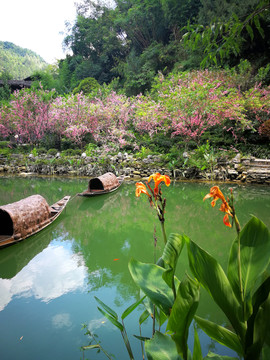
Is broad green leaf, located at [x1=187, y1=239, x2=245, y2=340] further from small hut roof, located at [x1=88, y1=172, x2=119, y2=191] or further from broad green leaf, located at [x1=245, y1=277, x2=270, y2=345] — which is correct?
small hut roof, located at [x1=88, y1=172, x2=119, y2=191]

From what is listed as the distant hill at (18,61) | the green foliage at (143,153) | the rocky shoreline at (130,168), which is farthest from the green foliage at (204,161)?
the distant hill at (18,61)

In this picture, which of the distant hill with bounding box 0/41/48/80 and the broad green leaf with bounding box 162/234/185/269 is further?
the distant hill with bounding box 0/41/48/80

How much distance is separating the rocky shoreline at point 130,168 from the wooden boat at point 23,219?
5397 millimetres

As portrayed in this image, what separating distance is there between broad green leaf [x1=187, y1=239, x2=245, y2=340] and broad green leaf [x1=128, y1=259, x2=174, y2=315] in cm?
19

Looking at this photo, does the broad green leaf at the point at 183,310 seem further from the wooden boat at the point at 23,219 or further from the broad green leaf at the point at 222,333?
the wooden boat at the point at 23,219

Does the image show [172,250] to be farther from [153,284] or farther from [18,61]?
[18,61]

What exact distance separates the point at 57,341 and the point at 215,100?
8.77 metres

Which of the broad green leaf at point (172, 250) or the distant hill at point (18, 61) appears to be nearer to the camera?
the broad green leaf at point (172, 250)

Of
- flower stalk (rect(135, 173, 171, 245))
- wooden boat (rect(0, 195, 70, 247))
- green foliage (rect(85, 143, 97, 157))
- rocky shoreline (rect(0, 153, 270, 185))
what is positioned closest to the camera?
flower stalk (rect(135, 173, 171, 245))

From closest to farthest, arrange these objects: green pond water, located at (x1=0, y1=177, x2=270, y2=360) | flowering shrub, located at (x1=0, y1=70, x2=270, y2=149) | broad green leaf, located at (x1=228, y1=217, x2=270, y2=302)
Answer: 1. broad green leaf, located at (x1=228, y1=217, x2=270, y2=302)
2. green pond water, located at (x1=0, y1=177, x2=270, y2=360)
3. flowering shrub, located at (x1=0, y1=70, x2=270, y2=149)

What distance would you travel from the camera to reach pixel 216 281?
75 cm

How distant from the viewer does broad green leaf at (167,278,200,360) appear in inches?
26.0

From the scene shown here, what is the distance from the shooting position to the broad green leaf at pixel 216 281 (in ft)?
2.47

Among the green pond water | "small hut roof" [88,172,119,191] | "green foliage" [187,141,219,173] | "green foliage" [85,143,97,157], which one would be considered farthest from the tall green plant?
"green foliage" [85,143,97,157]
